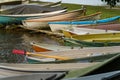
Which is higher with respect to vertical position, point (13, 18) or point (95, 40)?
point (95, 40)

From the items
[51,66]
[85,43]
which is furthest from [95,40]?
Answer: [51,66]

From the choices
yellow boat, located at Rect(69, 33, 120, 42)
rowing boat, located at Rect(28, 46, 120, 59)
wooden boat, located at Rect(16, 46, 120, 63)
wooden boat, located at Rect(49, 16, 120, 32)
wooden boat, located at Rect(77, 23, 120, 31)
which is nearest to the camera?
wooden boat, located at Rect(16, 46, 120, 63)

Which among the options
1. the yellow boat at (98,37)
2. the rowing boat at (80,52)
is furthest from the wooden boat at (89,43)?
the rowing boat at (80,52)

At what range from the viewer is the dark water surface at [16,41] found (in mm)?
18522

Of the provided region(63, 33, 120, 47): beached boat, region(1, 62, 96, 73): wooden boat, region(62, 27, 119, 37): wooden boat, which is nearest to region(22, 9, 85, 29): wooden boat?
region(62, 27, 119, 37): wooden boat

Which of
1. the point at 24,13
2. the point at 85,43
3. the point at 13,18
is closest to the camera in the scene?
the point at 85,43

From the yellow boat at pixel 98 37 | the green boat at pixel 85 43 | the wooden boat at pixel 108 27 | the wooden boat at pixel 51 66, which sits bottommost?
the wooden boat at pixel 108 27

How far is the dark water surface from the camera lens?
18.5 m

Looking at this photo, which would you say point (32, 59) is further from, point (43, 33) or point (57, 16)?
point (57, 16)

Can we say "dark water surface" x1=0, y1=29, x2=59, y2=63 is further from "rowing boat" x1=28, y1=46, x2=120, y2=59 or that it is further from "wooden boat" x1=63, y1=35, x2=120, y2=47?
"rowing boat" x1=28, y1=46, x2=120, y2=59

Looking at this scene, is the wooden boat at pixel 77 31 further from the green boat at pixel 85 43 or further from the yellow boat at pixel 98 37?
the green boat at pixel 85 43

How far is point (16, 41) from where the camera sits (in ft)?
75.5

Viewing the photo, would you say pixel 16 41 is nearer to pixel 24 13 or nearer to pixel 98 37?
pixel 98 37

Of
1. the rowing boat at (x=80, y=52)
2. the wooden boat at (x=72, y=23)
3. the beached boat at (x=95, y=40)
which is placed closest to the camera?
the rowing boat at (x=80, y=52)
